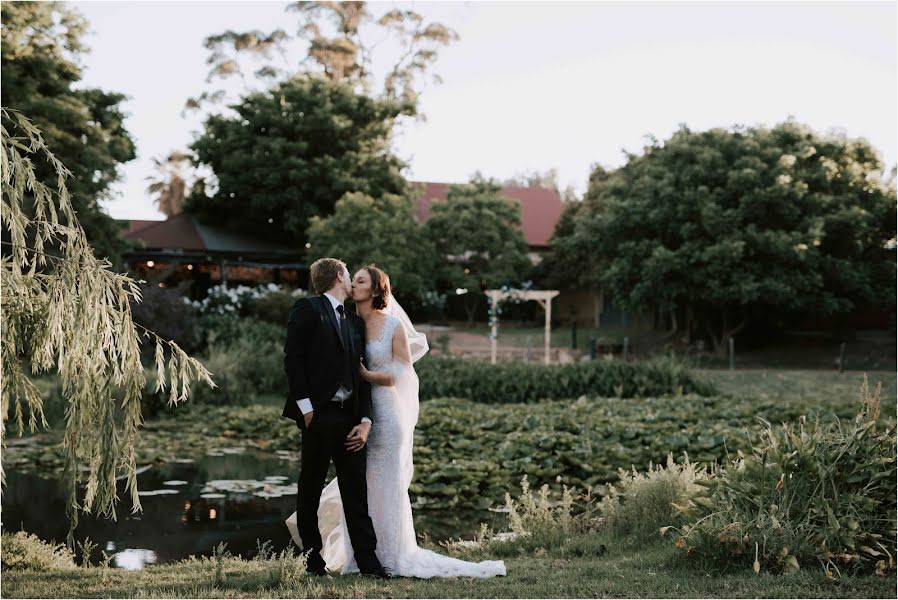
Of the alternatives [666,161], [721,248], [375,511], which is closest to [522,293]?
[721,248]

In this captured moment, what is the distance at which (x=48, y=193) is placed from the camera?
4.64 m

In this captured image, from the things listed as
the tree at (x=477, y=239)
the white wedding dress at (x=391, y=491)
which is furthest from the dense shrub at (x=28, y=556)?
the tree at (x=477, y=239)

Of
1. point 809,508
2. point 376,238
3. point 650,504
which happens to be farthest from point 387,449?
point 376,238

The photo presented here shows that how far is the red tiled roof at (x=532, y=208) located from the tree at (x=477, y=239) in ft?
14.1

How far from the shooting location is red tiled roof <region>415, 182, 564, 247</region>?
38.8 metres

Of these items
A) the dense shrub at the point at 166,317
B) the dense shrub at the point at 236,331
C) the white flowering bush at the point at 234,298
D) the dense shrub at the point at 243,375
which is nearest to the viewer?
the dense shrub at the point at 243,375

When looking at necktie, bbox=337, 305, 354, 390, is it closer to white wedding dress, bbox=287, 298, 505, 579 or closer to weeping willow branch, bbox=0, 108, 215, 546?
white wedding dress, bbox=287, 298, 505, 579

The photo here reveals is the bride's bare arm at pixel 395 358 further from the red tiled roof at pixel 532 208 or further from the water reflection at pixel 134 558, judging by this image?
the red tiled roof at pixel 532 208

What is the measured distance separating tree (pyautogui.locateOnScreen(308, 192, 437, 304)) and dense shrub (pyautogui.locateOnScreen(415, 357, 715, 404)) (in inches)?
432

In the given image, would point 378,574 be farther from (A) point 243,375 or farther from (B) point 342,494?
(A) point 243,375

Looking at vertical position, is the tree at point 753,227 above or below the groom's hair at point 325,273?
above

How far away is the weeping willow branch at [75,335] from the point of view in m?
Answer: 4.59

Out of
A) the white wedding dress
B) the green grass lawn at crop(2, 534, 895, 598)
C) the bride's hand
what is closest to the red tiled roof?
the white wedding dress

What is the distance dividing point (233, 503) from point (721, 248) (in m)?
17.9
